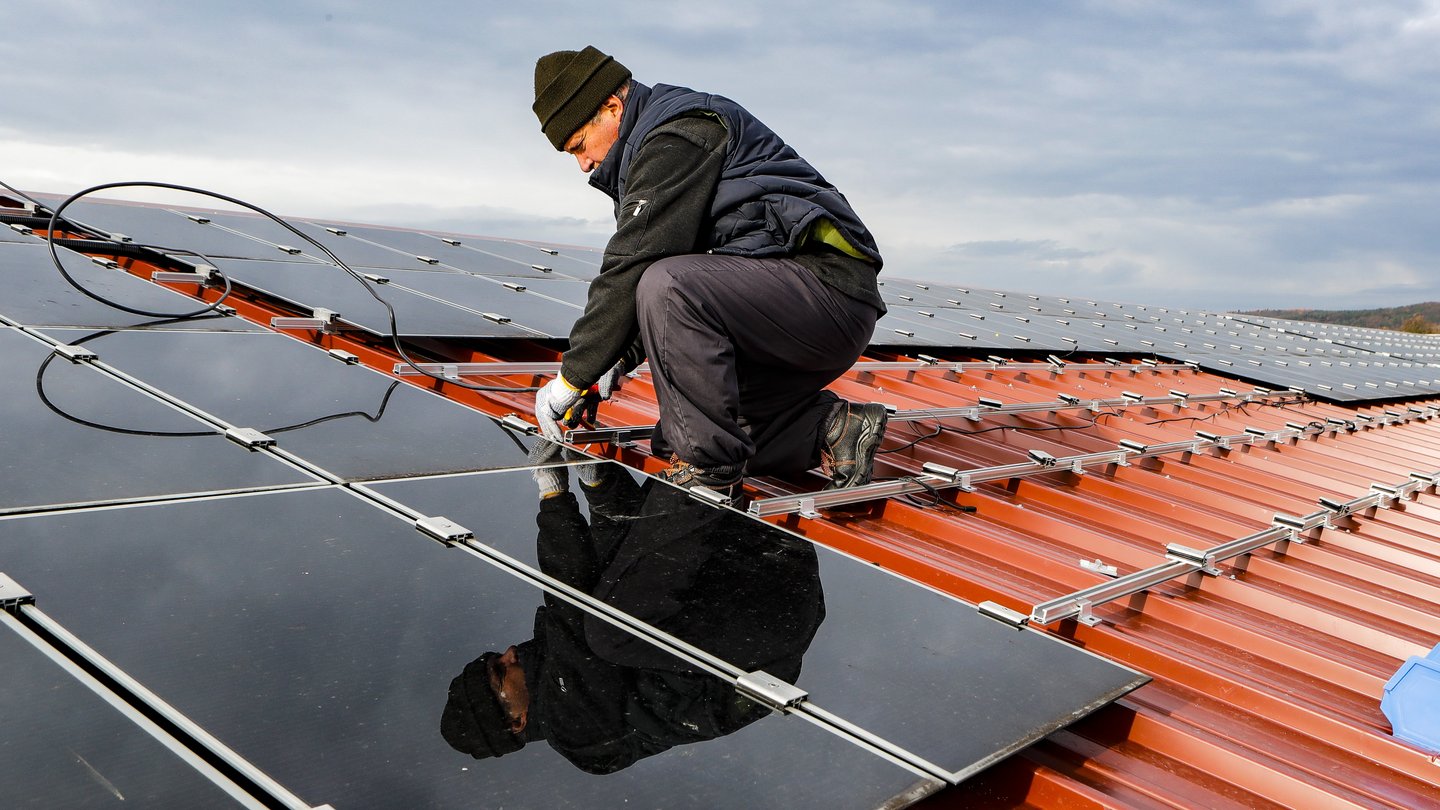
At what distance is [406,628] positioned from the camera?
2.25 metres

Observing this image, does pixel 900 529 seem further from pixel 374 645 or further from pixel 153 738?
pixel 153 738

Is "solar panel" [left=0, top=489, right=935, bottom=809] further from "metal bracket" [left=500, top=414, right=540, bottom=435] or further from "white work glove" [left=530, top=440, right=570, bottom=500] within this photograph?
"metal bracket" [left=500, top=414, right=540, bottom=435]

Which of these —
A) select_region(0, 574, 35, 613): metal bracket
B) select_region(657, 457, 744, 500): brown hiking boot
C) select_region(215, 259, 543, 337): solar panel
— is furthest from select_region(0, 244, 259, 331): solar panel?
select_region(0, 574, 35, 613): metal bracket

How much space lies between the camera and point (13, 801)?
1.50 meters

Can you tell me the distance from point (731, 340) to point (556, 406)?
0.76m

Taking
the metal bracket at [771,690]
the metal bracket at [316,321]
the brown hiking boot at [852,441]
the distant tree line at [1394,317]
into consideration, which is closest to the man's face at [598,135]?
the brown hiking boot at [852,441]

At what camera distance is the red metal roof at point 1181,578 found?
2861mm

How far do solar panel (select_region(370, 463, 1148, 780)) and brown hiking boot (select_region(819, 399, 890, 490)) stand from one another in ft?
3.69

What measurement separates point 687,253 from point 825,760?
8.03 ft

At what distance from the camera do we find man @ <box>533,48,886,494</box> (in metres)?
4.01

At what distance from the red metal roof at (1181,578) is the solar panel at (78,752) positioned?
5.04 ft

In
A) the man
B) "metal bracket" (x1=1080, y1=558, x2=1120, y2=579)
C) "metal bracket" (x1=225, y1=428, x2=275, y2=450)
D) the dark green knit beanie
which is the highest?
the dark green knit beanie

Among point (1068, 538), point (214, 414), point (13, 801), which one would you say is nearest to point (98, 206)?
point (214, 414)

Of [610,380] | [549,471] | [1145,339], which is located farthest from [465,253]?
[1145,339]
